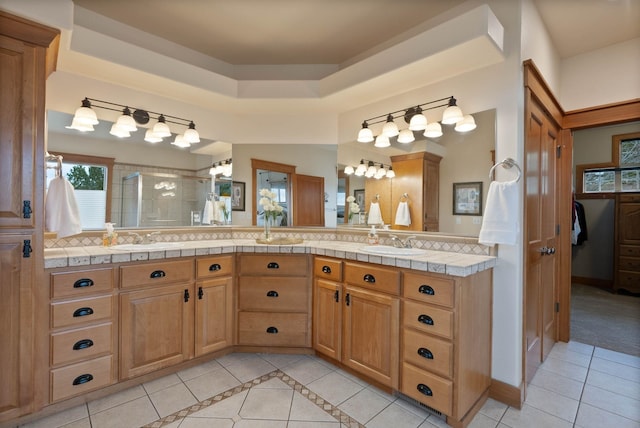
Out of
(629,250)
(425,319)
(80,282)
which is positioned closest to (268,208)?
(80,282)

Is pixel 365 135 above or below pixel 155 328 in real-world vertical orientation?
above

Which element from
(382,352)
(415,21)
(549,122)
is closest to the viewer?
(382,352)

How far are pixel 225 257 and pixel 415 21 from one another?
2.41m

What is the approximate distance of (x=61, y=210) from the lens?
1.85m

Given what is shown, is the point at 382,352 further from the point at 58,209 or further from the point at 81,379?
the point at 58,209

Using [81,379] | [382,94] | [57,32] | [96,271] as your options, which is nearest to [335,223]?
[382,94]

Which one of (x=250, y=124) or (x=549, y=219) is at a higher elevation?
(x=250, y=124)

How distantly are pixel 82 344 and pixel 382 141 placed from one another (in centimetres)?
263

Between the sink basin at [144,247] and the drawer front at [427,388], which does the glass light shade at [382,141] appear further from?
the sink basin at [144,247]

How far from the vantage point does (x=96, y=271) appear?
1.85 meters

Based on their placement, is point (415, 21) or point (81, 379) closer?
point (81, 379)

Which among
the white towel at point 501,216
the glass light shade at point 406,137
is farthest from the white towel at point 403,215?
the white towel at point 501,216

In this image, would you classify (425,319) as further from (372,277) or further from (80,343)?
(80,343)

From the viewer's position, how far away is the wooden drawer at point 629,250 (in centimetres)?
447
